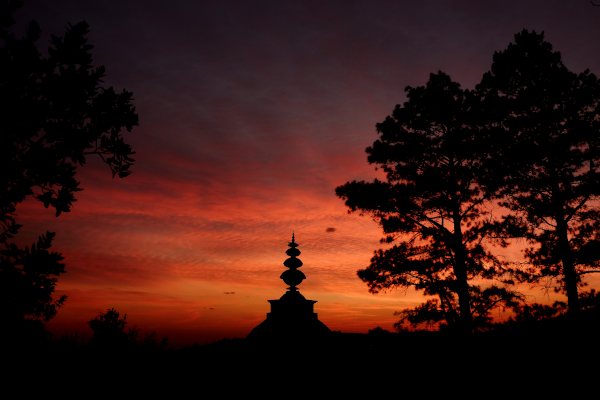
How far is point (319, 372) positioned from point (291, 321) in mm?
1348

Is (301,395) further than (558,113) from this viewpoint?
No

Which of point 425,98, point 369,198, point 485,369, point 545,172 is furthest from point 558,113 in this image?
point 485,369

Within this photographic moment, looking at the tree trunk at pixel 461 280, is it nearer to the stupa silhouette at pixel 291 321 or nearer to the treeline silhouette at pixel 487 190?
the treeline silhouette at pixel 487 190

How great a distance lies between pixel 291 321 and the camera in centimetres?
829

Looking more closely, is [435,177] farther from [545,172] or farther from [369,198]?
[545,172]

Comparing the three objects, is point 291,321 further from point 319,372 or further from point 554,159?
point 554,159

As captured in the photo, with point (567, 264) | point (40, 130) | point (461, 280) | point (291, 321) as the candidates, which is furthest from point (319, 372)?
point (567, 264)

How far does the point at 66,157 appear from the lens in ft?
18.0

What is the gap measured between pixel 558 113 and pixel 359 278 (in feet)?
34.5

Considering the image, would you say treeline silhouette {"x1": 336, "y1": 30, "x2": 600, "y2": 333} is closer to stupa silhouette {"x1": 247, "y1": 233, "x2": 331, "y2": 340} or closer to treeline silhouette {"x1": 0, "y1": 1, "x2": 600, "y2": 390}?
treeline silhouette {"x1": 0, "y1": 1, "x2": 600, "y2": 390}

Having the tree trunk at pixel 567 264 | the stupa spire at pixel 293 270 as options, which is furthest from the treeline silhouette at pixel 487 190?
the stupa spire at pixel 293 270

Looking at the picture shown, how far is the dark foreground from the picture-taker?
26.2 ft

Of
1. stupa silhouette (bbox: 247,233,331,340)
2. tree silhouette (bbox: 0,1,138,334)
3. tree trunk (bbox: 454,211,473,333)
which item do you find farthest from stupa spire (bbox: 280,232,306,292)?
tree trunk (bbox: 454,211,473,333)

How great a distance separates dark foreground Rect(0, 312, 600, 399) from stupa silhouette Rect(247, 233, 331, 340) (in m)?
0.16
